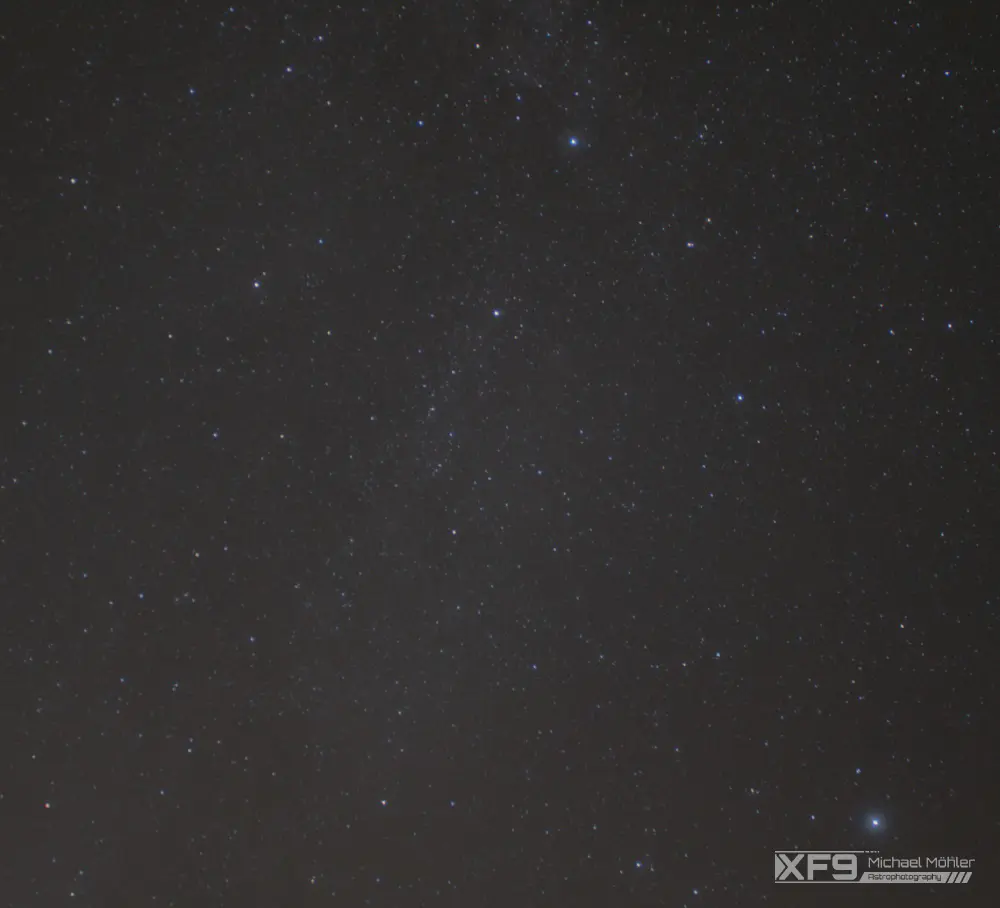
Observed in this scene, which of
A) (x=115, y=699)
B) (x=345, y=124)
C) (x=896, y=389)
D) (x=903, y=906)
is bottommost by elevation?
(x=903, y=906)

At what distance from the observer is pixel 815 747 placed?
48 centimetres

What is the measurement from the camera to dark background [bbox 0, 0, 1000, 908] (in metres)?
0.45

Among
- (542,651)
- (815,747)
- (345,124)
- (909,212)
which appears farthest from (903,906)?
(345,124)

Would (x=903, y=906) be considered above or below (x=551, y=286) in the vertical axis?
below

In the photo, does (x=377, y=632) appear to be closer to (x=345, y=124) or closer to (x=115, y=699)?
(x=115, y=699)

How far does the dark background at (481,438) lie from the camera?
1.48 ft

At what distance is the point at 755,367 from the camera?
468 mm

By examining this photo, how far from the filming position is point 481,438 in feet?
1.52

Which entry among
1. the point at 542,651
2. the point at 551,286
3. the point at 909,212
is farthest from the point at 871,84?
the point at 542,651

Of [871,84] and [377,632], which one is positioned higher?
[871,84]

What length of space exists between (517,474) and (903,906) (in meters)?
0.30

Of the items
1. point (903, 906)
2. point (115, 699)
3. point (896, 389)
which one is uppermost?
point (896, 389)

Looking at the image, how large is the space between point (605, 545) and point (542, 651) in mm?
62

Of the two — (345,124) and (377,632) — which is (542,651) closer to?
(377,632)
